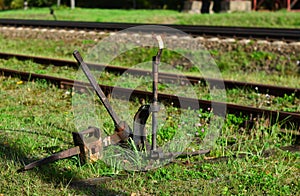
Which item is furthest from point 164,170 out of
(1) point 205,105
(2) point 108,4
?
(2) point 108,4

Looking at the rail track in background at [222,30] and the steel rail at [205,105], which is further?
the rail track in background at [222,30]

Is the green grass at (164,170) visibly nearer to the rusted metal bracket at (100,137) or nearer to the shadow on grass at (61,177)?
the shadow on grass at (61,177)

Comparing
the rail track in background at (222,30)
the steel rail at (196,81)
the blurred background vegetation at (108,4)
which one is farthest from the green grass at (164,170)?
the blurred background vegetation at (108,4)

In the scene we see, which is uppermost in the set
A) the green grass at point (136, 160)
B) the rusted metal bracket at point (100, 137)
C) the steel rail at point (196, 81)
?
the rusted metal bracket at point (100, 137)

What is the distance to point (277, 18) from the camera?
19641mm

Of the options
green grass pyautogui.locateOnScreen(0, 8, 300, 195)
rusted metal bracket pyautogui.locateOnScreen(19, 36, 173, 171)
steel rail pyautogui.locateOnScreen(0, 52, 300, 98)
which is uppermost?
rusted metal bracket pyautogui.locateOnScreen(19, 36, 173, 171)

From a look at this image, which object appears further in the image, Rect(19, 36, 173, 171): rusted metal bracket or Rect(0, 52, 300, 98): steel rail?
Rect(0, 52, 300, 98): steel rail

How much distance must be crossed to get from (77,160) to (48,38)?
11061 mm

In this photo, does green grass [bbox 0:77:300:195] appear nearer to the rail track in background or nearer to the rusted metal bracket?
the rusted metal bracket

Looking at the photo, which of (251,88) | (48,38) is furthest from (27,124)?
(48,38)

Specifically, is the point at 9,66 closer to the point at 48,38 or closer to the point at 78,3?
the point at 48,38

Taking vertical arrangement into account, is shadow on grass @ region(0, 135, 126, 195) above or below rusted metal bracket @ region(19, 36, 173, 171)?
below

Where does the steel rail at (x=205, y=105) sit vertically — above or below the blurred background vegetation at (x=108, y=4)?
below

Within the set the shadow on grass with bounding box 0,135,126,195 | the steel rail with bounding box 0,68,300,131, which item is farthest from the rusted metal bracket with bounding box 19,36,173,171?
the steel rail with bounding box 0,68,300,131
